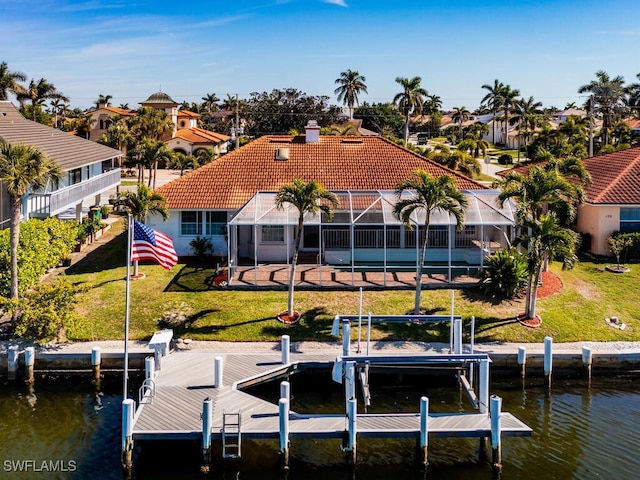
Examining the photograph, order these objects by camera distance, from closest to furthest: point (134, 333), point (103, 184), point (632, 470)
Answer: point (632, 470) < point (134, 333) < point (103, 184)

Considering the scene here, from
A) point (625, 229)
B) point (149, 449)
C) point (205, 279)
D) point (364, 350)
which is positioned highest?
point (625, 229)

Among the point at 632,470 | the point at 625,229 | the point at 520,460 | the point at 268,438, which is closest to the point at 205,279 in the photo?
the point at 268,438

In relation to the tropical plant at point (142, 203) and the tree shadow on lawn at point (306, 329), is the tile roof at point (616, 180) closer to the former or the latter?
the tree shadow on lawn at point (306, 329)

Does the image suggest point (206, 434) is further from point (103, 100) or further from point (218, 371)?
point (103, 100)

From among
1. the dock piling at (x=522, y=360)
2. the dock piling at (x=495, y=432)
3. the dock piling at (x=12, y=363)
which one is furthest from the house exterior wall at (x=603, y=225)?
the dock piling at (x=12, y=363)

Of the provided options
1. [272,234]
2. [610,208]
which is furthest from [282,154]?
[610,208]

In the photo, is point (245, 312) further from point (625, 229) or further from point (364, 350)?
point (625, 229)

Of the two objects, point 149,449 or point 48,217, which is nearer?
point 149,449
